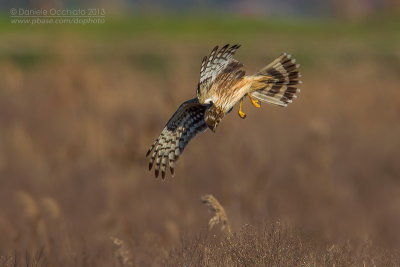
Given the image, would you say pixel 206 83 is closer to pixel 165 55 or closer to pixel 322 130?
pixel 322 130

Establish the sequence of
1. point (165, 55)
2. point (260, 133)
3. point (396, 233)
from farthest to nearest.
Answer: point (165, 55), point (260, 133), point (396, 233)

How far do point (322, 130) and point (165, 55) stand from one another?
680 inches

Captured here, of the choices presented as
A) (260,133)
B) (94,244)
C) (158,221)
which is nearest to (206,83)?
(94,244)

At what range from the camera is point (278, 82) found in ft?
25.9

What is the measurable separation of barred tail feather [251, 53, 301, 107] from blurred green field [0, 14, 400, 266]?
3.52 feet

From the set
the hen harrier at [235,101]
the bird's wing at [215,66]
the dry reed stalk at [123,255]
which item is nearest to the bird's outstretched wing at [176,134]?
the hen harrier at [235,101]

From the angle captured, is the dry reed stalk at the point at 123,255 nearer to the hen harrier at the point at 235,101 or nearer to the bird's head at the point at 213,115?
the hen harrier at the point at 235,101

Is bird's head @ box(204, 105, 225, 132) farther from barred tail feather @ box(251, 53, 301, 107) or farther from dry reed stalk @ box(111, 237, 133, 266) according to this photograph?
dry reed stalk @ box(111, 237, 133, 266)

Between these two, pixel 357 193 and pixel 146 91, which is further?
pixel 146 91

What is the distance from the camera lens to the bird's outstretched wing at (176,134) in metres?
7.82

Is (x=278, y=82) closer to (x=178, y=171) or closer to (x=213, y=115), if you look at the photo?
(x=213, y=115)

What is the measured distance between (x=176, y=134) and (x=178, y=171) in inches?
215

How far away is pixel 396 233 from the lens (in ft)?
38.9

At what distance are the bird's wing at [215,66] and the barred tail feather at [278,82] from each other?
0.54 m
